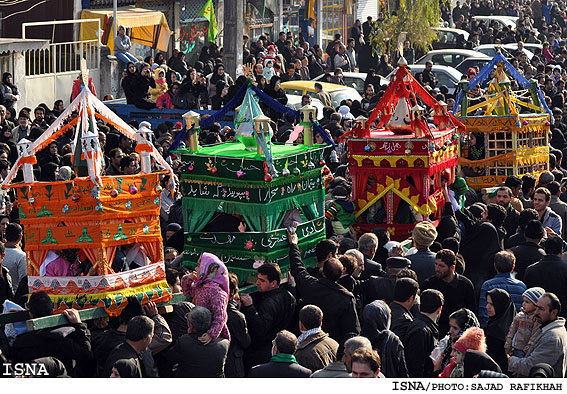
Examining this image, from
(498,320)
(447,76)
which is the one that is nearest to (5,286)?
(498,320)

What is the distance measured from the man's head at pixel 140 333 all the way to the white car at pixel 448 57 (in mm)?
22838

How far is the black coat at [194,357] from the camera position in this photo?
795 centimetres

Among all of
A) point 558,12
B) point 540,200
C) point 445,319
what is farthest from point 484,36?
point 445,319

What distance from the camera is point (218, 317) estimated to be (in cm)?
816

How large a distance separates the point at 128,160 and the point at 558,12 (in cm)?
3556

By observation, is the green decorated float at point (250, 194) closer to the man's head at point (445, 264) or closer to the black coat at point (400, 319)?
the man's head at point (445, 264)

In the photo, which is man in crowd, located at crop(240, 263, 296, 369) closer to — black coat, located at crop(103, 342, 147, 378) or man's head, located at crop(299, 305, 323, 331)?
man's head, located at crop(299, 305, 323, 331)

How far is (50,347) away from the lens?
7.93m

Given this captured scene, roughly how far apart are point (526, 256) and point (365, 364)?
13.2ft

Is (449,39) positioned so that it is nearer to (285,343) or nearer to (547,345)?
(547,345)

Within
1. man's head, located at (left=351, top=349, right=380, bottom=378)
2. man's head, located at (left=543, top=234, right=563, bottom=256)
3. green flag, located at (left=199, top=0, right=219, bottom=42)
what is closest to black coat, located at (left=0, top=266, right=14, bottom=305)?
man's head, located at (left=351, top=349, right=380, bottom=378)

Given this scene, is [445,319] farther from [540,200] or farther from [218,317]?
[540,200]

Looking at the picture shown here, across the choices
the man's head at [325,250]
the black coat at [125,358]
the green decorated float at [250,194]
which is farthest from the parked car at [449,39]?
the black coat at [125,358]

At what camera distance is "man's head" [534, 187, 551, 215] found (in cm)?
1184
